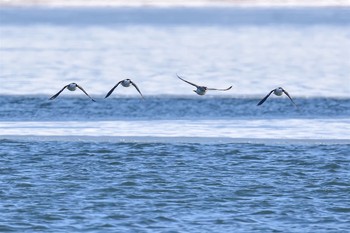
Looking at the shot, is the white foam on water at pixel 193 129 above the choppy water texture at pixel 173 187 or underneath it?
above

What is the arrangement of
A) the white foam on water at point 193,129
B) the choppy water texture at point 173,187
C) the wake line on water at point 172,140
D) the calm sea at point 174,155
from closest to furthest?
1. the choppy water texture at point 173,187
2. the calm sea at point 174,155
3. the wake line on water at point 172,140
4. the white foam on water at point 193,129

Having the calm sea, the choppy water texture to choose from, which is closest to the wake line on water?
the calm sea

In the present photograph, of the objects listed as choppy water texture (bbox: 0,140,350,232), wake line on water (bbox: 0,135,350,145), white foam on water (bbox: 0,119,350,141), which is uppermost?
white foam on water (bbox: 0,119,350,141)

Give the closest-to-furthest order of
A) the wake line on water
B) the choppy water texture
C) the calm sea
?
the choppy water texture < the calm sea < the wake line on water

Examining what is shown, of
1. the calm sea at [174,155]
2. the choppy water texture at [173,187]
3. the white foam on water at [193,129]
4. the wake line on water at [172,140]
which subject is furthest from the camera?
the white foam on water at [193,129]

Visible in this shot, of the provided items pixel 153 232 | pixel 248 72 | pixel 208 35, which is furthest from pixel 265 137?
pixel 208 35

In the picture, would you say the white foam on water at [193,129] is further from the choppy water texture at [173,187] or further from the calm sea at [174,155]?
the choppy water texture at [173,187]

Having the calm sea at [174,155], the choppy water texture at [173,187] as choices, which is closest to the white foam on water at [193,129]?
the calm sea at [174,155]

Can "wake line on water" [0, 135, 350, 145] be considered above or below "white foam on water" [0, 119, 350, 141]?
below

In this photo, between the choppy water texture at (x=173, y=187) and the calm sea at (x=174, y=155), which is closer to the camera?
the choppy water texture at (x=173, y=187)

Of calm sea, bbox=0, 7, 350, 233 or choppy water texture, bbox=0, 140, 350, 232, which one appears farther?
calm sea, bbox=0, 7, 350, 233

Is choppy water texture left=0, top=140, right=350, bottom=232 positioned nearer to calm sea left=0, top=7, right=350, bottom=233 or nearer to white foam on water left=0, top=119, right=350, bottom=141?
calm sea left=0, top=7, right=350, bottom=233

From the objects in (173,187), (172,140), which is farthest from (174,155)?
(173,187)

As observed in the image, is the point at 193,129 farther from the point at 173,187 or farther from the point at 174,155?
the point at 173,187
